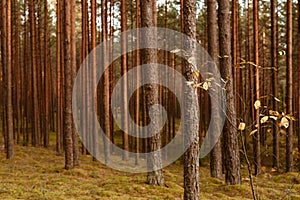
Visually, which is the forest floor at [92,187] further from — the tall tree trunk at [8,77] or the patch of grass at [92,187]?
the tall tree trunk at [8,77]

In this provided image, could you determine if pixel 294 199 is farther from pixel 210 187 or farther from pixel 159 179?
pixel 159 179

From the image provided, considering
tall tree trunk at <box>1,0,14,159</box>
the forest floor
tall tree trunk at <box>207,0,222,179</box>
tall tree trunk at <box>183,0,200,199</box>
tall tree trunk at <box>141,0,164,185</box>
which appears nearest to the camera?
tall tree trunk at <box>183,0,200,199</box>

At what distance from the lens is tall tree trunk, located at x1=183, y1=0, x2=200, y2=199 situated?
689 centimetres

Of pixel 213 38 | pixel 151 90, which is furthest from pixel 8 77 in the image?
pixel 213 38

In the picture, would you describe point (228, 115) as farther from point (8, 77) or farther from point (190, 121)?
point (8, 77)

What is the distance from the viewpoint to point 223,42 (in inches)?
426

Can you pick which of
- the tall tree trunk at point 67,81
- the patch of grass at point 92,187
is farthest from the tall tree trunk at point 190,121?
the tall tree trunk at point 67,81

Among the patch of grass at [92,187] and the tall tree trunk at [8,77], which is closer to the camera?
the patch of grass at [92,187]

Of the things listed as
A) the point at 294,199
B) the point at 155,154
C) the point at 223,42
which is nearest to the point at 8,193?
the point at 155,154

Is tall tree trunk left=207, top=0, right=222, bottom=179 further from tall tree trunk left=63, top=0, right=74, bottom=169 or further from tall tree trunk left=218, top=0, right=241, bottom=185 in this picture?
tall tree trunk left=63, top=0, right=74, bottom=169

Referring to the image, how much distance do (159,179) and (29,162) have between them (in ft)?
25.0

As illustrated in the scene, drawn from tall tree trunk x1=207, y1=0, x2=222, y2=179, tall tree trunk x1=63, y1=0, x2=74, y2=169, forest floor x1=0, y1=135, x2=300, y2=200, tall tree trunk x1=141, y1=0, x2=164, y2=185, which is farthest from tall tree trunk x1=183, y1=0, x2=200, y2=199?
tall tree trunk x1=63, y1=0, x2=74, y2=169

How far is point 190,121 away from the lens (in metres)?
6.89

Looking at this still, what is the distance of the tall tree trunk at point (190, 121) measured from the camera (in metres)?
6.89
